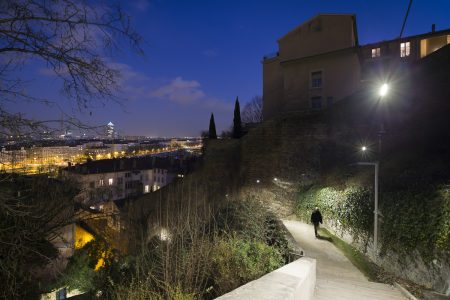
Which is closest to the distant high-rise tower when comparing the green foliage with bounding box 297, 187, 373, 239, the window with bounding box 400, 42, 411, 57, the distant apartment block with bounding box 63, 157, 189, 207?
the green foliage with bounding box 297, 187, 373, 239

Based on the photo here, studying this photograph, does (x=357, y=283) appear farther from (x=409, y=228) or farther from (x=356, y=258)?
(x=356, y=258)

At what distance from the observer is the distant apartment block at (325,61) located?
21141mm

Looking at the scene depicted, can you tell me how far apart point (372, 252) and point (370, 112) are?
10.2m

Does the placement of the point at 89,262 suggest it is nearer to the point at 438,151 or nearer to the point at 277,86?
A: the point at 438,151

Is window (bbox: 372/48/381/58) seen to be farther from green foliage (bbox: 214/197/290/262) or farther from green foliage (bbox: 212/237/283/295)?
green foliage (bbox: 212/237/283/295)

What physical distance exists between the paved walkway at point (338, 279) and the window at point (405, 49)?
966 inches

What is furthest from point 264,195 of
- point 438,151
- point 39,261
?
point 39,261

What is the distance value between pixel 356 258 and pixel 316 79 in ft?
56.5

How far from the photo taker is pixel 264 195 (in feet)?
60.4

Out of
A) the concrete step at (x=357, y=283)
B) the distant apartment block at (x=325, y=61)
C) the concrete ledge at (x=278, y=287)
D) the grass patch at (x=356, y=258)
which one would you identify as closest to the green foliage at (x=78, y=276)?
the grass patch at (x=356, y=258)

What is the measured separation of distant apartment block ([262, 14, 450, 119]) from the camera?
69.4 feet

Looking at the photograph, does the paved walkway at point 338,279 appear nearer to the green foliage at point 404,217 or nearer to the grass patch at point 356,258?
the grass patch at point 356,258

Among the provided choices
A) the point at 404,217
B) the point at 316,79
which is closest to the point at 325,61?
the point at 316,79

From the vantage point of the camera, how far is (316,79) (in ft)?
73.4
